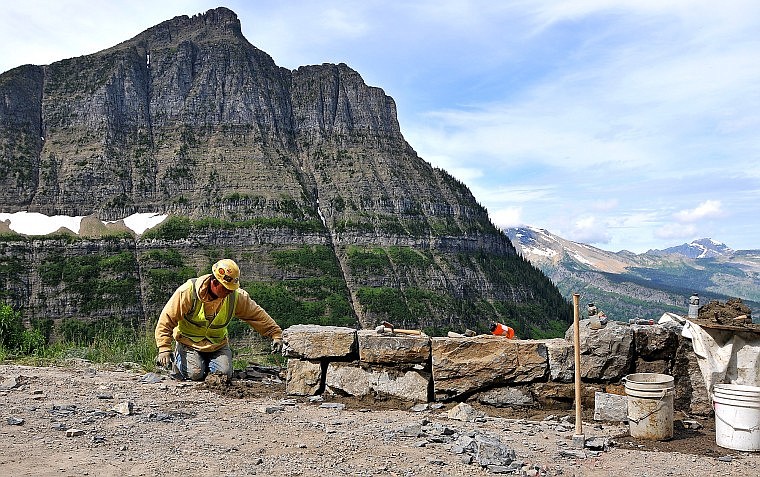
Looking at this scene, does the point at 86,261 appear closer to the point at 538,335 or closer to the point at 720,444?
the point at 538,335

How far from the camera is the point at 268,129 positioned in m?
153

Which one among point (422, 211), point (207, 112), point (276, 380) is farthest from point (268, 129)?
point (276, 380)

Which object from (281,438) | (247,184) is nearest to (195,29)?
(247,184)

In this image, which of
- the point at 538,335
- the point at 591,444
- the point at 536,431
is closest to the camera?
the point at 591,444

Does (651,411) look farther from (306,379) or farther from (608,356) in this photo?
(306,379)

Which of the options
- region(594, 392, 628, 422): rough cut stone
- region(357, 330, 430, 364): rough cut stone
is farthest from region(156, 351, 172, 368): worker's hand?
region(594, 392, 628, 422): rough cut stone

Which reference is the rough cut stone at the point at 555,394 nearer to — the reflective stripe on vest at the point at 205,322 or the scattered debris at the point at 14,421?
the reflective stripe on vest at the point at 205,322

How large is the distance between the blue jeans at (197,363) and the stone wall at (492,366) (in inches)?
57.1

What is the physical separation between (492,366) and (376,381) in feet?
5.83

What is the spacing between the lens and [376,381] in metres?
9.20

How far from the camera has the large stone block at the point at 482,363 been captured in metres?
8.82

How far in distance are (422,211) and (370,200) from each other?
14.2 metres

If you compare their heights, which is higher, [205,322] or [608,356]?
[205,322]

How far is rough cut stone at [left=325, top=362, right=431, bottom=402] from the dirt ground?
0.67 ft
